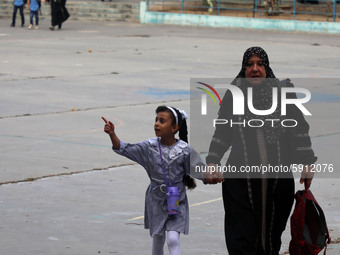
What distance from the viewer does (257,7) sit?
3984 centimetres

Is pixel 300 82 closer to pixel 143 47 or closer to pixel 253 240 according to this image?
pixel 143 47

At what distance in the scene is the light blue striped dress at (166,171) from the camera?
5.79 meters

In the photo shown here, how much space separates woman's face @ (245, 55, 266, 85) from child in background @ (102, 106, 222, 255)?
735 mm

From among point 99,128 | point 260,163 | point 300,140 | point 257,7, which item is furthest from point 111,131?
point 257,7

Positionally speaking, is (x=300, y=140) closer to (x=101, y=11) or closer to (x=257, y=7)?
(x=257, y=7)

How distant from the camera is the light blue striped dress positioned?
5789mm

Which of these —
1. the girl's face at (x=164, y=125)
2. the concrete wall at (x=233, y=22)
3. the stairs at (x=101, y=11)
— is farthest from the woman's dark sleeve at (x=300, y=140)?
the stairs at (x=101, y=11)

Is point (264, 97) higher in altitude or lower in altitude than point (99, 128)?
higher

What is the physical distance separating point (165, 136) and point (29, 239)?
5.70ft

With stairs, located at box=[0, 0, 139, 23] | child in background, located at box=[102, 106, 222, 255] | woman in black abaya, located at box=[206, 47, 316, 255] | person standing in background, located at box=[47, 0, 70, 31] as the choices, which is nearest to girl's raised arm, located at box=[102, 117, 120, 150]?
child in background, located at box=[102, 106, 222, 255]

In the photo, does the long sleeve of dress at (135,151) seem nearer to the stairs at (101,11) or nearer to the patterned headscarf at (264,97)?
the patterned headscarf at (264,97)

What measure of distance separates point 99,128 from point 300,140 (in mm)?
7291

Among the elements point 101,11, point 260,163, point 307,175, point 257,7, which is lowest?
point 101,11

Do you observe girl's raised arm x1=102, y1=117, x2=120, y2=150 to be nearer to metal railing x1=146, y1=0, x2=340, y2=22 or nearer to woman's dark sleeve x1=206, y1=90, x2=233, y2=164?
woman's dark sleeve x1=206, y1=90, x2=233, y2=164
